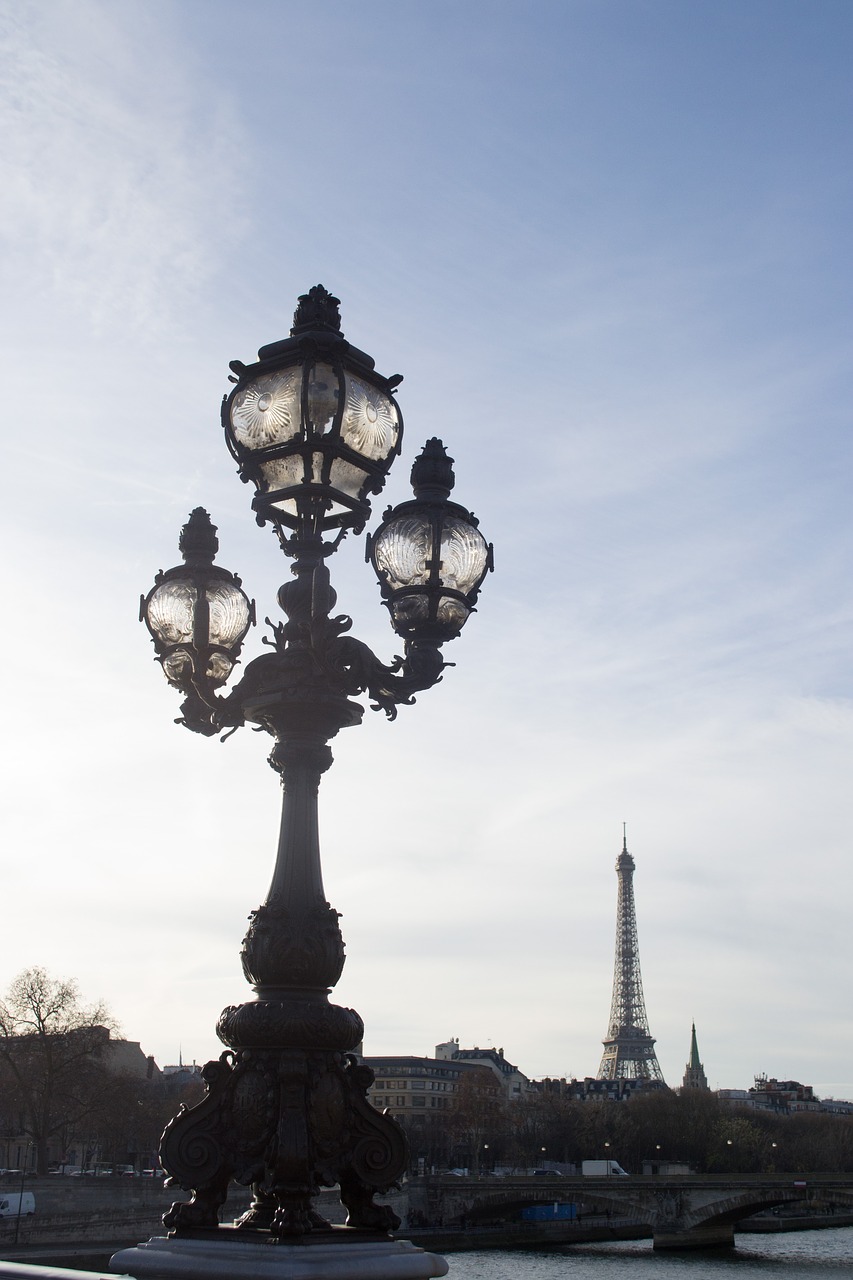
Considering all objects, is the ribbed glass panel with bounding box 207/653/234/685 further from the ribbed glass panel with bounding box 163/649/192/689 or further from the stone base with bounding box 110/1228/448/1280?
the stone base with bounding box 110/1228/448/1280

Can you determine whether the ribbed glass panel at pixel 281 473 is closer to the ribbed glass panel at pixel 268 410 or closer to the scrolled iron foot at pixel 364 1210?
the ribbed glass panel at pixel 268 410

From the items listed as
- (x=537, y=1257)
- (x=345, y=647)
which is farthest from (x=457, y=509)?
(x=537, y=1257)

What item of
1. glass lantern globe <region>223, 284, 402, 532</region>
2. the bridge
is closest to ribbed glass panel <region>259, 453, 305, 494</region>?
glass lantern globe <region>223, 284, 402, 532</region>

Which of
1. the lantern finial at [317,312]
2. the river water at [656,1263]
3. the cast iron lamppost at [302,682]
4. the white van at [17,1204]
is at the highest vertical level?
the lantern finial at [317,312]

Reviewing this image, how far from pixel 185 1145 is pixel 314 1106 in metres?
0.43

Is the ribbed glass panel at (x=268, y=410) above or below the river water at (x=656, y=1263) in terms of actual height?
above

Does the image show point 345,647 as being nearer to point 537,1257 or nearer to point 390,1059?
point 537,1257

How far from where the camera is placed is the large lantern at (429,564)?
15.6ft

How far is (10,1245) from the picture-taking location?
1487 inches

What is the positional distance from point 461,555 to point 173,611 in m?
1.29

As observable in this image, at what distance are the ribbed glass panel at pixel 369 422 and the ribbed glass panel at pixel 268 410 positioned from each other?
20 cm

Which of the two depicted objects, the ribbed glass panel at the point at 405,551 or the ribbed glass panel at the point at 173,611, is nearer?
the ribbed glass panel at the point at 405,551

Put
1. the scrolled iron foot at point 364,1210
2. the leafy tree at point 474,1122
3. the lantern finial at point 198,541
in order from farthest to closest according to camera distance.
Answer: the leafy tree at point 474,1122, the lantern finial at point 198,541, the scrolled iron foot at point 364,1210

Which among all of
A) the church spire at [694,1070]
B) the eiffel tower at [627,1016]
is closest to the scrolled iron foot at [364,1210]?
the eiffel tower at [627,1016]
